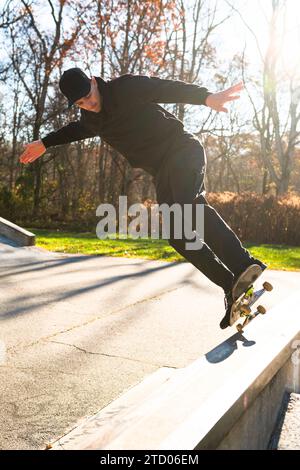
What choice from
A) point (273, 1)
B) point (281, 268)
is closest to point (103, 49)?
point (273, 1)

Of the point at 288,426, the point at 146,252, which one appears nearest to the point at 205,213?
the point at 288,426

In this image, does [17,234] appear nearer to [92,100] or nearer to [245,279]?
[92,100]

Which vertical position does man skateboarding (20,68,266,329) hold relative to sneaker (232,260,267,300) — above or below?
above

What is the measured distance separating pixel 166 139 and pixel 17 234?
7045mm

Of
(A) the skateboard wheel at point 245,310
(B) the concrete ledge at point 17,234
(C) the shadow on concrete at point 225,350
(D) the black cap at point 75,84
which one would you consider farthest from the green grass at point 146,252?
(D) the black cap at point 75,84

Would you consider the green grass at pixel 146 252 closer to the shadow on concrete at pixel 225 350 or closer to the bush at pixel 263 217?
the bush at pixel 263 217

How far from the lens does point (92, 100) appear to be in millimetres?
3125

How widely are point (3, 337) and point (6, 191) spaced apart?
16.0m

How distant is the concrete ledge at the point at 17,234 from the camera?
947cm

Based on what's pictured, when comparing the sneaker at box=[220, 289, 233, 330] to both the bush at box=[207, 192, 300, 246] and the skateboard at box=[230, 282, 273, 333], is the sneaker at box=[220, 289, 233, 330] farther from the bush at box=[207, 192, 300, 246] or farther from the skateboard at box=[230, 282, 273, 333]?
the bush at box=[207, 192, 300, 246]

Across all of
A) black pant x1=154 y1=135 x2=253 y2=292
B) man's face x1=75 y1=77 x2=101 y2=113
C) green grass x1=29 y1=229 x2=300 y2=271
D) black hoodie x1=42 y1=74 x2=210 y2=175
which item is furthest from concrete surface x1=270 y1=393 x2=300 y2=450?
green grass x1=29 y1=229 x2=300 y2=271

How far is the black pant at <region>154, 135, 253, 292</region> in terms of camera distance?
3.21 meters

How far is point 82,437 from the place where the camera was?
2.07m

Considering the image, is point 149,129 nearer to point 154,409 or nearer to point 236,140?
point 154,409
